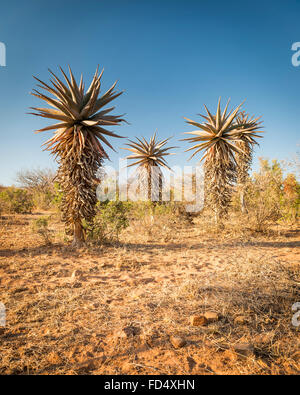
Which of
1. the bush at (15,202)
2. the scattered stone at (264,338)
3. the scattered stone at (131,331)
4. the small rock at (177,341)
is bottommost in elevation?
the scattered stone at (131,331)

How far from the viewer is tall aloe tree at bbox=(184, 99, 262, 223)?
8867 millimetres

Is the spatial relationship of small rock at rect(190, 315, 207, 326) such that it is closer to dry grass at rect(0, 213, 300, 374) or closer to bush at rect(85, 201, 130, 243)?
dry grass at rect(0, 213, 300, 374)

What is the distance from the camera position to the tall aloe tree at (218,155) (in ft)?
29.1

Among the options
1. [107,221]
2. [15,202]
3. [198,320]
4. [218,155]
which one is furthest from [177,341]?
[15,202]

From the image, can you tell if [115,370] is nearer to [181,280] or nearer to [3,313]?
[3,313]

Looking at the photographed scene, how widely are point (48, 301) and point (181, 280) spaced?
2.33 m

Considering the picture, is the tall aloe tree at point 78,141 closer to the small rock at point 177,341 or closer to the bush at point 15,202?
the small rock at point 177,341

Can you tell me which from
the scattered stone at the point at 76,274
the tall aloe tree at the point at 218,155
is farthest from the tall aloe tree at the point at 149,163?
the scattered stone at the point at 76,274

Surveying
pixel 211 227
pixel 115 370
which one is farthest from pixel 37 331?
pixel 211 227

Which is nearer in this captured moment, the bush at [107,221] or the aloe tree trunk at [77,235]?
the aloe tree trunk at [77,235]

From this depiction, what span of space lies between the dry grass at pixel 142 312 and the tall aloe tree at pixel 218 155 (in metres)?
3.49

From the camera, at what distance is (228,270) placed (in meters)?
4.52

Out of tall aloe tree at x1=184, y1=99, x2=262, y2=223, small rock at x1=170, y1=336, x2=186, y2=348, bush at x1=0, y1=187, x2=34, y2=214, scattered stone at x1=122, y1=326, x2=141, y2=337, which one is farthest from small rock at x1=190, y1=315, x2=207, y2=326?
bush at x1=0, y1=187, x2=34, y2=214

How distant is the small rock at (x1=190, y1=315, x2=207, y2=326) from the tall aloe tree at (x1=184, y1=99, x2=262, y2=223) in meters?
6.72
